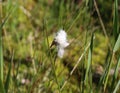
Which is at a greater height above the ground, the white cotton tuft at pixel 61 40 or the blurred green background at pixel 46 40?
the white cotton tuft at pixel 61 40

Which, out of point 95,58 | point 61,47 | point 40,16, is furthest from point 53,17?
point 61,47

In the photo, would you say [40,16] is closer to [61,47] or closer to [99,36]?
[99,36]

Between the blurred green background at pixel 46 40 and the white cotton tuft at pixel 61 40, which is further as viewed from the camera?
the blurred green background at pixel 46 40

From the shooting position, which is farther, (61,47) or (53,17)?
(53,17)

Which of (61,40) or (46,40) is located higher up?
(61,40)

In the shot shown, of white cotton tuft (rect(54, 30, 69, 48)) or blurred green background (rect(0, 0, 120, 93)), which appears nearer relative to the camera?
white cotton tuft (rect(54, 30, 69, 48))

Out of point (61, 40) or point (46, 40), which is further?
point (46, 40)

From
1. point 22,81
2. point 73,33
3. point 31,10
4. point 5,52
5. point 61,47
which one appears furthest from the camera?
point 31,10

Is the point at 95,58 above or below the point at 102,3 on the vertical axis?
below

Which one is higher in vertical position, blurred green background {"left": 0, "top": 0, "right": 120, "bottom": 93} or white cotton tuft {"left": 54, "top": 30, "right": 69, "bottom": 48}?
white cotton tuft {"left": 54, "top": 30, "right": 69, "bottom": 48}

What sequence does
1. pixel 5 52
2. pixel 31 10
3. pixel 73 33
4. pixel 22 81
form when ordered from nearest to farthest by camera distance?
pixel 22 81, pixel 5 52, pixel 73 33, pixel 31 10

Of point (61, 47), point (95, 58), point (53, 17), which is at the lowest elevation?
point (95, 58)
